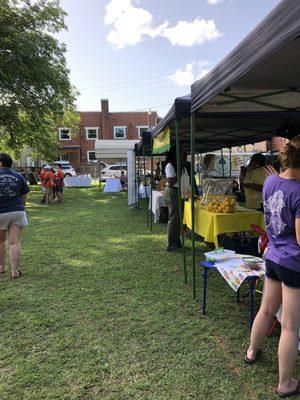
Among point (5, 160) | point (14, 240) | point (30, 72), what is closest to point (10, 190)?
point (5, 160)

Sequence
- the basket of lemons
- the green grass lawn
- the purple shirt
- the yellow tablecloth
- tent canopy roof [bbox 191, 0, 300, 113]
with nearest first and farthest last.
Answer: tent canopy roof [bbox 191, 0, 300, 113] → the purple shirt → the green grass lawn → the yellow tablecloth → the basket of lemons

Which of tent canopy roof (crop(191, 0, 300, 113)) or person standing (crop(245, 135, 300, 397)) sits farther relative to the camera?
person standing (crop(245, 135, 300, 397))

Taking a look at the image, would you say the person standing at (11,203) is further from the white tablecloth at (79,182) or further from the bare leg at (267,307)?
the white tablecloth at (79,182)

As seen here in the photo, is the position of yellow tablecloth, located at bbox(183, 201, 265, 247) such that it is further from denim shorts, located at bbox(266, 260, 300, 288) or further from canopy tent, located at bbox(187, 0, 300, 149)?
denim shorts, located at bbox(266, 260, 300, 288)

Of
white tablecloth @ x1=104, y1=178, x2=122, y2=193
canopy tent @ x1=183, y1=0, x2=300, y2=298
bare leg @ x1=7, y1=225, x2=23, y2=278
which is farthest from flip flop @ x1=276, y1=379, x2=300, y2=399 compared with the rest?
white tablecloth @ x1=104, y1=178, x2=122, y2=193

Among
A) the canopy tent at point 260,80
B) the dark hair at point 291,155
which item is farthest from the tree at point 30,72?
the dark hair at point 291,155

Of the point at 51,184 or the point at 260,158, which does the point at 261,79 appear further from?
the point at 51,184

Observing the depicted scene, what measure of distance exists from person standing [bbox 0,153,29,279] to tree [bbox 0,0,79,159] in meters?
13.2

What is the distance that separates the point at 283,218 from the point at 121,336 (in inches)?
76.9

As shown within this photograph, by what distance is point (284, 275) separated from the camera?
7.55ft

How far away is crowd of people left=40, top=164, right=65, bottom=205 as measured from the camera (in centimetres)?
1462

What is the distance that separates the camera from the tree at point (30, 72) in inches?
643

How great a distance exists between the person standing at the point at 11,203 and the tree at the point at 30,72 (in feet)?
43.2

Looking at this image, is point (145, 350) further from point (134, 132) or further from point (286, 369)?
point (134, 132)
